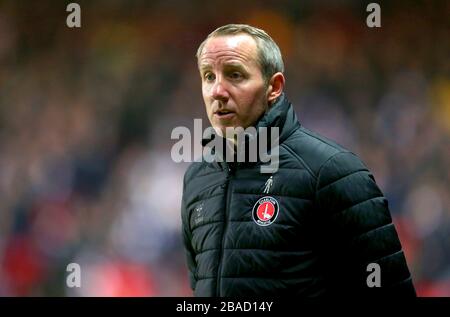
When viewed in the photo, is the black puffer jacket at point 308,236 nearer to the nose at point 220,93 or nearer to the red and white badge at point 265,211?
the red and white badge at point 265,211

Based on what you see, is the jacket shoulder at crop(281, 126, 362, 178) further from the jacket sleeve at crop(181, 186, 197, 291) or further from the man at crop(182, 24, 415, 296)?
the jacket sleeve at crop(181, 186, 197, 291)

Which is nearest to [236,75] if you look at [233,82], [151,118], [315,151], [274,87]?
[233,82]

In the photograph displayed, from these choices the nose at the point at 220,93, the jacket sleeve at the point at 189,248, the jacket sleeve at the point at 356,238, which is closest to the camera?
the jacket sleeve at the point at 356,238

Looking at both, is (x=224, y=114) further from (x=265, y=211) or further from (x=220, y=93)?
(x=265, y=211)

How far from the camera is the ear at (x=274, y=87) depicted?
6.54 ft

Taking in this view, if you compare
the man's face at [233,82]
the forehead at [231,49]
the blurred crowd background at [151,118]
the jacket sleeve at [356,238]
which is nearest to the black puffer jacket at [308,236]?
the jacket sleeve at [356,238]

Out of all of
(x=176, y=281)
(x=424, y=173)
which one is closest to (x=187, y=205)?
(x=176, y=281)

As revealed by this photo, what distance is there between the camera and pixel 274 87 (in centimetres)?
200

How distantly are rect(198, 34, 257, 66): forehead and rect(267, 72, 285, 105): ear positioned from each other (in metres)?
0.09

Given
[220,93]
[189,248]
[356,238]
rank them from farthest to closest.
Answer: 1. [189,248]
2. [220,93]
3. [356,238]

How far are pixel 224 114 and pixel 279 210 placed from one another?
0.32 metres

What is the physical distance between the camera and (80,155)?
4.78 m

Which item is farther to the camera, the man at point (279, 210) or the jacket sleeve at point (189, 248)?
the jacket sleeve at point (189, 248)

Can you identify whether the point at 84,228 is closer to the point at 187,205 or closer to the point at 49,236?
the point at 49,236
